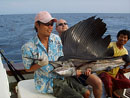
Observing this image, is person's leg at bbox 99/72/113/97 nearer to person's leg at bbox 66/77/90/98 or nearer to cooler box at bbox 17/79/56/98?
person's leg at bbox 66/77/90/98

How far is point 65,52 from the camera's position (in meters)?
1.58

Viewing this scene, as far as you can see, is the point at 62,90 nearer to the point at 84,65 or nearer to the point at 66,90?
the point at 66,90

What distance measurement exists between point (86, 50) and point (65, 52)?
0.85 feet

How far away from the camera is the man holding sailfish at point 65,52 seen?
141cm

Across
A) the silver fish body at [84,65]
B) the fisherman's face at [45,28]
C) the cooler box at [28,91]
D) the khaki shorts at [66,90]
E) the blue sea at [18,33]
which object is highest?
the fisherman's face at [45,28]

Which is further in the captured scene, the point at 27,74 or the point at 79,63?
the point at 27,74

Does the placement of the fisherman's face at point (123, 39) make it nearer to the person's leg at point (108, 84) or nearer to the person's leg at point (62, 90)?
the person's leg at point (108, 84)

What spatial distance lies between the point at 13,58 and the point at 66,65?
493 centimetres

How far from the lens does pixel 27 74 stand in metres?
2.56

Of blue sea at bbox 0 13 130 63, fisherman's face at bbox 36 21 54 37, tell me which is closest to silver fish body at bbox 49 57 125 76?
fisherman's face at bbox 36 21 54 37

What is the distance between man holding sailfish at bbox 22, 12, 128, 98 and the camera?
55.5 inches

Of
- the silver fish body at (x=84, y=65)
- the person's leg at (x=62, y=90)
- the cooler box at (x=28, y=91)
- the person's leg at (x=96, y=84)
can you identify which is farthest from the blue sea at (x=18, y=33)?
the cooler box at (x=28, y=91)

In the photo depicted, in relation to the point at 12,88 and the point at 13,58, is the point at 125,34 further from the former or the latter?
the point at 13,58

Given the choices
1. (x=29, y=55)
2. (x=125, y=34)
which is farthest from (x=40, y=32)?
(x=125, y=34)
